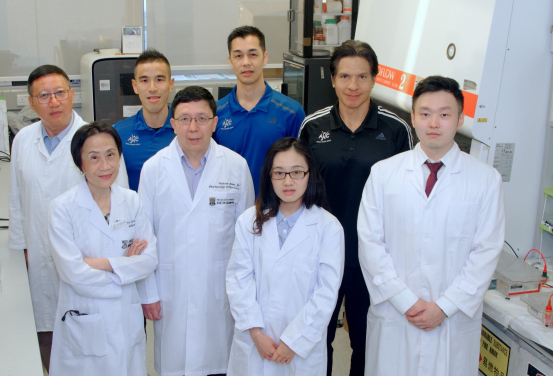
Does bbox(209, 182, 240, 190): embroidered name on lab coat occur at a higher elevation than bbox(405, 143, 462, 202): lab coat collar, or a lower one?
lower

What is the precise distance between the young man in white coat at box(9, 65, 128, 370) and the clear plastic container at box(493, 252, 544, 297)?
1588 millimetres

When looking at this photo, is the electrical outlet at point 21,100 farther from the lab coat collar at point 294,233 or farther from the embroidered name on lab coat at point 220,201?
the lab coat collar at point 294,233

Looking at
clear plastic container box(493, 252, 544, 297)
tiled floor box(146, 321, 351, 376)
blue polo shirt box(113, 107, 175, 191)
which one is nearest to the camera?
clear plastic container box(493, 252, 544, 297)

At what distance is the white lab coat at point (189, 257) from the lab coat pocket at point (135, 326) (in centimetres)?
12

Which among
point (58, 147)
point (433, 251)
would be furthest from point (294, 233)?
point (58, 147)

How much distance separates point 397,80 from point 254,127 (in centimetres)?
84

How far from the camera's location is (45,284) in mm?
2240

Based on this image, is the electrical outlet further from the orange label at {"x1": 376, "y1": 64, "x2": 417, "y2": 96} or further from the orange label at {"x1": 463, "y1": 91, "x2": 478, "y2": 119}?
the orange label at {"x1": 463, "y1": 91, "x2": 478, "y2": 119}

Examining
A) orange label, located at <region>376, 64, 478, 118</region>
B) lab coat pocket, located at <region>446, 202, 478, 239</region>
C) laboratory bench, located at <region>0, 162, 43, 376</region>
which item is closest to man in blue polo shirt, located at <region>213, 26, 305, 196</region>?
orange label, located at <region>376, 64, 478, 118</region>

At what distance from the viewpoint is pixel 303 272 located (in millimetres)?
1854

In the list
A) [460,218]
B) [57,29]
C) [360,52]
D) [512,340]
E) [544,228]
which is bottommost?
[512,340]

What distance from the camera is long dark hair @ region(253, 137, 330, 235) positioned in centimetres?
191

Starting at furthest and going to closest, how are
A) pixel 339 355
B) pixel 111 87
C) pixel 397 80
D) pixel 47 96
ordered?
pixel 111 87 < pixel 339 355 < pixel 397 80 < pixel 47 96

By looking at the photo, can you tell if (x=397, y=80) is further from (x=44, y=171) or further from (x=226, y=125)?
(x=44, y=171)
